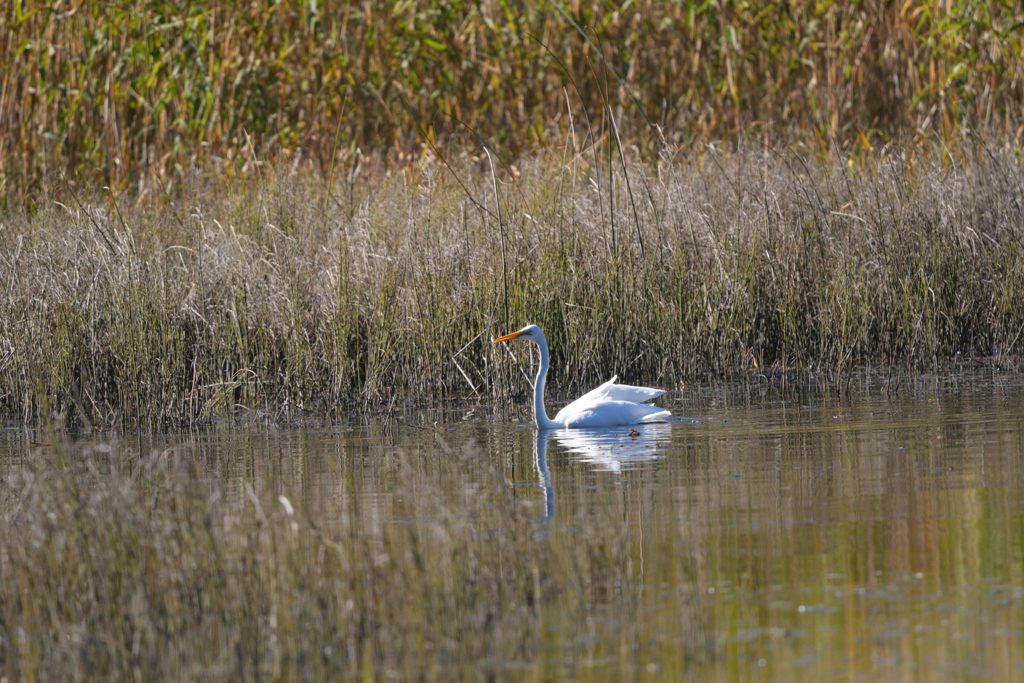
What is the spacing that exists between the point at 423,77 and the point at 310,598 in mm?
12303

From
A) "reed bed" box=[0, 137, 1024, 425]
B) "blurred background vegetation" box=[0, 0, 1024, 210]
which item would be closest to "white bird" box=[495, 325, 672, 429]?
"reed bed" box=[0, 137, 1024, 425]

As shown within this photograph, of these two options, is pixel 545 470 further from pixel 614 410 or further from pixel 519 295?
pixel 519 295

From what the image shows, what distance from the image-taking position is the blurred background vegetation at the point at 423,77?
48.4 ft

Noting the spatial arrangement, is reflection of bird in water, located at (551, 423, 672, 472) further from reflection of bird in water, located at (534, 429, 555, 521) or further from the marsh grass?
the marsh grass

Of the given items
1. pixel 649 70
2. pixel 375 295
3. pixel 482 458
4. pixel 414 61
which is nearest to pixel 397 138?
pixel 414 61

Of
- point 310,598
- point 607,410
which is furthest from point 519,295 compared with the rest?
point 310,598

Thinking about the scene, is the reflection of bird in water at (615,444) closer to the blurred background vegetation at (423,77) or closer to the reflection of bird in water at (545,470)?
the reflection of bird in water at (545,470)

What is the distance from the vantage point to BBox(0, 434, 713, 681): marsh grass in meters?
4.03

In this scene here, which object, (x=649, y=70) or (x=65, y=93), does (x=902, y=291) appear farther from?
(x=65, y=93)

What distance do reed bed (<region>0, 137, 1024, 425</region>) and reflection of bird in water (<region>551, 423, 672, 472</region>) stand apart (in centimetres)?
145

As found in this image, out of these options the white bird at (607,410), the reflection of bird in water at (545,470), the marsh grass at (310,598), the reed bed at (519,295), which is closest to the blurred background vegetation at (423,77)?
the reed bed at (519,295)

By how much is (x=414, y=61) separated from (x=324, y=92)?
3.47 ft

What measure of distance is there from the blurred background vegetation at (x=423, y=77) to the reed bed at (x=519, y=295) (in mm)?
3430

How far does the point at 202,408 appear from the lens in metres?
9.44
